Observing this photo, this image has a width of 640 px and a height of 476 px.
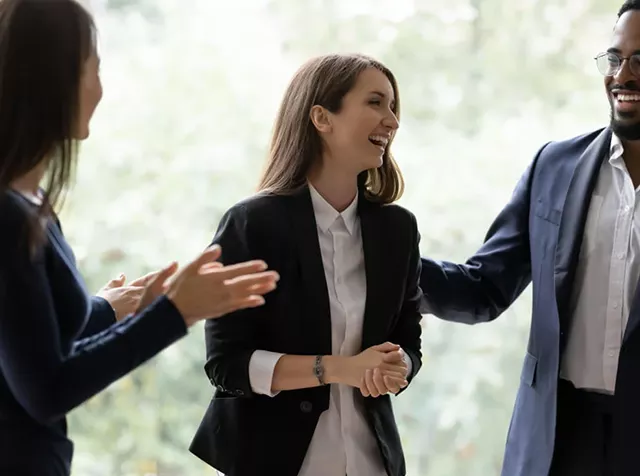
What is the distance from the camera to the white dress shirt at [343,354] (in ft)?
5.54

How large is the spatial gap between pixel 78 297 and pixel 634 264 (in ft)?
3.69

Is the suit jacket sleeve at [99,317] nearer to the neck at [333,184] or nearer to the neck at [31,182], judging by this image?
the neck at [31,182]

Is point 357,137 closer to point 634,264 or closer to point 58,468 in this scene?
point 634,264

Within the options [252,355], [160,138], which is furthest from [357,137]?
[160,138]

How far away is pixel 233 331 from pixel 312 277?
7.0 inches

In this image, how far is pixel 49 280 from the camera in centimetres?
129

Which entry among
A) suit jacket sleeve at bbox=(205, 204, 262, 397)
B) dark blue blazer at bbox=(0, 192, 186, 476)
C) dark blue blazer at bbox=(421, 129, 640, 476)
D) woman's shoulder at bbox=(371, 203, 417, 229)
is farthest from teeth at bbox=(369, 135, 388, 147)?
dark blue blazer at bbox=(0, 192, 186, 476)

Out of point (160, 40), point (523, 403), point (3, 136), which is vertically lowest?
point (523, 403)

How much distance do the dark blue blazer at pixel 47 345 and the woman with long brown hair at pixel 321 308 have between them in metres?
0.39

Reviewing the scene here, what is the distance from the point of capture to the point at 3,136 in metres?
1.29

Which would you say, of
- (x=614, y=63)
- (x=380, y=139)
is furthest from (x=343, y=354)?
(x=614, y=63)

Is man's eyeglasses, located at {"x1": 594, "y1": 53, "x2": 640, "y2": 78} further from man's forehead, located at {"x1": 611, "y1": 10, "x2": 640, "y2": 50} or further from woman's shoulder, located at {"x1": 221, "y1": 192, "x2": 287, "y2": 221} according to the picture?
woman's shoulder, located at {"x1": 221, "y1": 192, "x2": 287, "y2": 221}

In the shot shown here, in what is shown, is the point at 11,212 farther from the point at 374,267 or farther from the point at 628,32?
the point at 628,32

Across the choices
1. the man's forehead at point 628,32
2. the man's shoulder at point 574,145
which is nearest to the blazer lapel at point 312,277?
the man's shoulder at point 574,145
